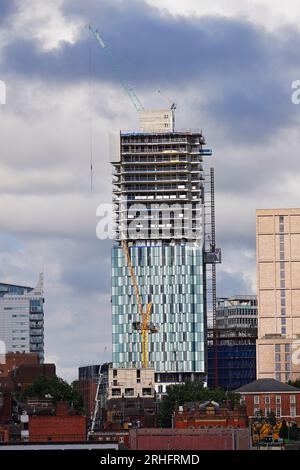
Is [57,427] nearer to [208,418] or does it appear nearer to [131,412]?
[208,418]

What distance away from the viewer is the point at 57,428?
118625 mm

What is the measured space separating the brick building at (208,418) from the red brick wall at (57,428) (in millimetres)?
14020

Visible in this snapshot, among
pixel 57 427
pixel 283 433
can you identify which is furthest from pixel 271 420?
pixel 57 427

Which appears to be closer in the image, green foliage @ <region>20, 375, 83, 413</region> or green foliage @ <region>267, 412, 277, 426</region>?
green foliage @ <region>267, 412, 277, 426</region>

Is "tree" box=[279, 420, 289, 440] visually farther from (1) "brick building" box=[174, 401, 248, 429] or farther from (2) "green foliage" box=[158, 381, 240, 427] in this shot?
(2) "green foliage" box=[158, 381, 240, 427]

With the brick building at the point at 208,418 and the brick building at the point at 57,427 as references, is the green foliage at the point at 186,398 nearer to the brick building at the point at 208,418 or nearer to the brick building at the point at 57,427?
the brick building at the point at 208,418

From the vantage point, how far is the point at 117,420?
540 feet

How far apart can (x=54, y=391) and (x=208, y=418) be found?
45300 mm

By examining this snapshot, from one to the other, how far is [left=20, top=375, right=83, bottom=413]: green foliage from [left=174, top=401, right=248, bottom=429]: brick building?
28.4 metres

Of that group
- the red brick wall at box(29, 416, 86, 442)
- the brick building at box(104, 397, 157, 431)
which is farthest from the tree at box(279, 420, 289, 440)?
the red brick wall at box(29, 416, 86, 442)

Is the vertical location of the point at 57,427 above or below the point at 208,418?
below

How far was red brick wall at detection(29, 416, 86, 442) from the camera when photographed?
114625 mm
